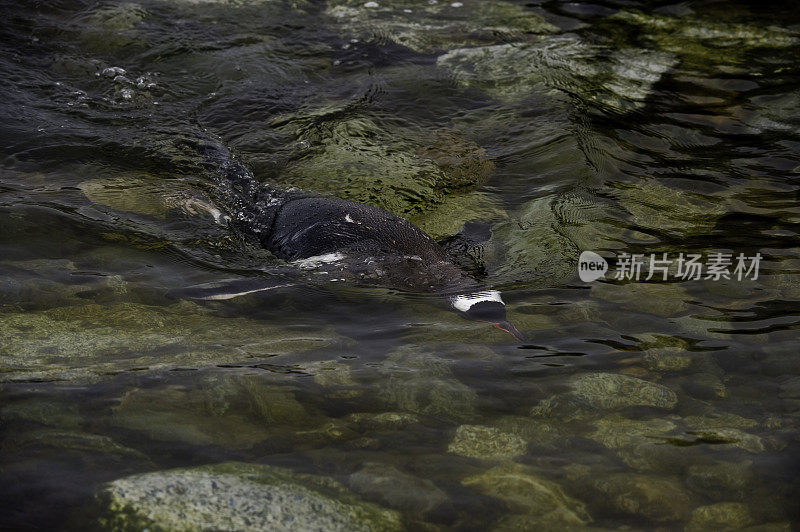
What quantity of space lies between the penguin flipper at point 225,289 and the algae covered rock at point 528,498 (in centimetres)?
179

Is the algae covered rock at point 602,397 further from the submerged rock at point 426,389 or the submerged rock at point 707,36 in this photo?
the submerged rock at point 707,36

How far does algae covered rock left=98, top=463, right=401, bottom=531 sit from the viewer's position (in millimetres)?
2393

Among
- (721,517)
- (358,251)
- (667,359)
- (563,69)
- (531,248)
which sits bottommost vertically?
(721,517)

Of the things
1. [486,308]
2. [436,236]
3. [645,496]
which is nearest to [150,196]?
[436,236]

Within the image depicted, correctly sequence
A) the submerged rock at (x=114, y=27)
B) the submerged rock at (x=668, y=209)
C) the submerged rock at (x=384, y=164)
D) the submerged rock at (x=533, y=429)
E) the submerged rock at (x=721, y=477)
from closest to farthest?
the submerged rock at (x=721, y=477) < the submerged rock at (x=533, y=429) < the submerged rock at (x=668, y=209) < the submerged rock at (x=384, y=164) < the submerged rock at (x=114, y=27)

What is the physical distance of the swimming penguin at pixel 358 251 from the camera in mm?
4070

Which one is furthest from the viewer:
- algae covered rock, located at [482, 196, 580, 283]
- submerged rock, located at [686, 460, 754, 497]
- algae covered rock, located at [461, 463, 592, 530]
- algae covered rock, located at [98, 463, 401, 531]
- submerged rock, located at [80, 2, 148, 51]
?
submerged rock, located at [80, 2, 148, 51]

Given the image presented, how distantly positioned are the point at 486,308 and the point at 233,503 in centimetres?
187

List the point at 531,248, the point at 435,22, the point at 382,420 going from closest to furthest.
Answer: the point at 382,420, the point at 531,248, the point at 435,22

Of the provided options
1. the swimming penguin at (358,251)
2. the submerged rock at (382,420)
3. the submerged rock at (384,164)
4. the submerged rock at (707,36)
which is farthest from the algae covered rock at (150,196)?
the submerged rock at (707,36)

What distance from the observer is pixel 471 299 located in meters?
4.07

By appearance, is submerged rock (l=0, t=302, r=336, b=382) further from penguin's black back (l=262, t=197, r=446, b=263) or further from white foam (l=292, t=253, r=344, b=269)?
penguin's black back (l=262, t=197, r=446, b=263)

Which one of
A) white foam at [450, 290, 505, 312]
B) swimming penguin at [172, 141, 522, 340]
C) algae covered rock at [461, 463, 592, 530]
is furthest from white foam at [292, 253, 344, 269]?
algae covered rock at [461, 463, 592, 530]

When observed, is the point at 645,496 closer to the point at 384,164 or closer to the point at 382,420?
the point at 382,420
